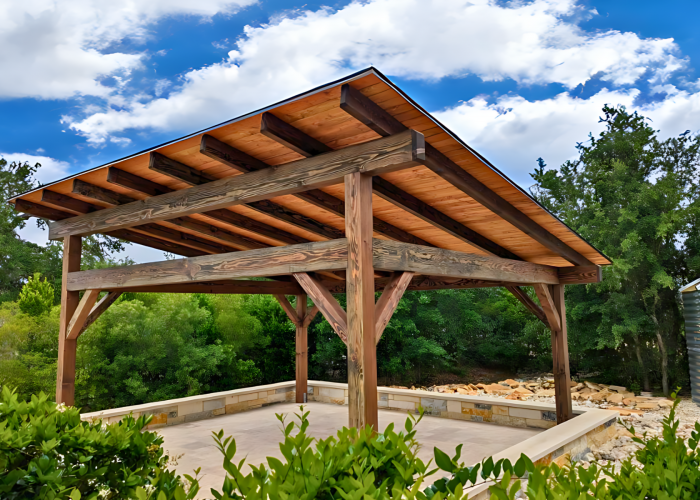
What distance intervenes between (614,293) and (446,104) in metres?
40.2

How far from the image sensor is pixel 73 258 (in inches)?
266

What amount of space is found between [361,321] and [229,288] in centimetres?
473

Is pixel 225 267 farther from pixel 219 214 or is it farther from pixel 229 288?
pixel 229 288

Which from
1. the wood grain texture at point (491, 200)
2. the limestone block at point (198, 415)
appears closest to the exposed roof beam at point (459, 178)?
the wood grain texture at point (491, 200)

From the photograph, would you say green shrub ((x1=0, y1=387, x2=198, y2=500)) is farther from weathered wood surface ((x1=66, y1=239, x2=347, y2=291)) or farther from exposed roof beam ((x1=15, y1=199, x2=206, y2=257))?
exposed roof beam ((x1=15, y1=199, x2=206, y2=257))

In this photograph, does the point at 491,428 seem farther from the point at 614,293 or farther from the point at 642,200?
the point at 642,200

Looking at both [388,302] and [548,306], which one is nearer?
[388,302]

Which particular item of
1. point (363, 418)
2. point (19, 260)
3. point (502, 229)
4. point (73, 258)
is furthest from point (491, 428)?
point (19, 260)

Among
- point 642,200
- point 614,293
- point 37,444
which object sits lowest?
point 37,444

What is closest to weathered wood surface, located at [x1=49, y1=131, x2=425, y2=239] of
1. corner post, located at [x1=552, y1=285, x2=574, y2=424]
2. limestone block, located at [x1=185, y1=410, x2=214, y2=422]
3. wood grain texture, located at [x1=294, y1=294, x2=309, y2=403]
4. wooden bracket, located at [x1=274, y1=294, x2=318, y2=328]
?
limestone block, located at [x1=185, y1=410, x2=214, y2=422]

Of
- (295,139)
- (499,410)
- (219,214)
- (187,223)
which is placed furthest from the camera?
(499,410)

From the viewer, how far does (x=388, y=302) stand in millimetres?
3953

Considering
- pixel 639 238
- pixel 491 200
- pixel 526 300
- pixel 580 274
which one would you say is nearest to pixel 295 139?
pixel 491 200

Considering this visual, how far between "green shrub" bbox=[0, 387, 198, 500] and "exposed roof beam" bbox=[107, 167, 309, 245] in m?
3.45
